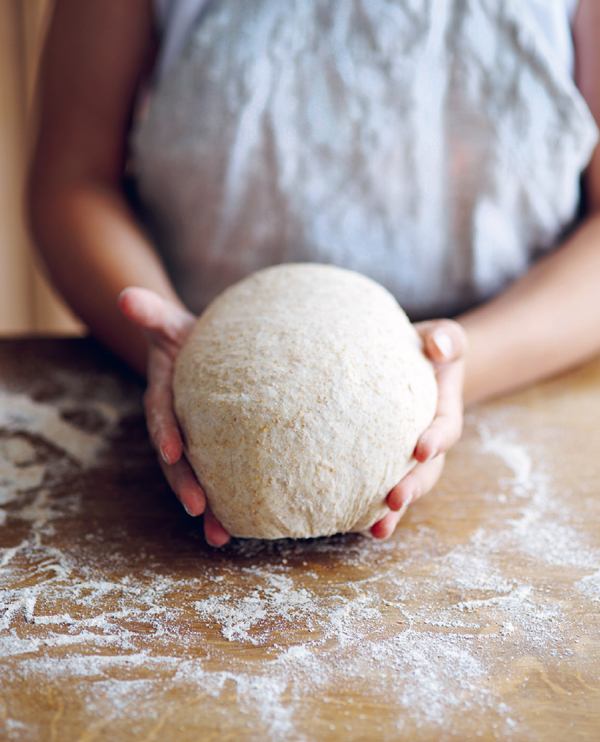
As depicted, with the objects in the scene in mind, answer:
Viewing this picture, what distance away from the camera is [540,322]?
1.12 metres

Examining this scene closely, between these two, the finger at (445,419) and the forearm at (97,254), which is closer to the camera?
the finger at (445,419)

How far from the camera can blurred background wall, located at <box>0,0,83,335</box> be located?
2.71 meters

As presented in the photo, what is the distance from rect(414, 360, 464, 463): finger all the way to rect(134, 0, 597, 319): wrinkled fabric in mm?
349

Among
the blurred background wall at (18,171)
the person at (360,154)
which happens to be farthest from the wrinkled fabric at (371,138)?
the blurred background wall at (18,171)

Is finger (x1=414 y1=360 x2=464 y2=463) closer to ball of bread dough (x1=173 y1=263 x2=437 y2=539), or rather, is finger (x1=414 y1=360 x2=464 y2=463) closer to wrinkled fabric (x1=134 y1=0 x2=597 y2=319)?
ball of bread dough (x1=173 y1=263 x2=437 y2=539)

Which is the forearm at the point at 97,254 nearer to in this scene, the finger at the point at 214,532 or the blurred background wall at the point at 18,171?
the finger at the point at 214,532

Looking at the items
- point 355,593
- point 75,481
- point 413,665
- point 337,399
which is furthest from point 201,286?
point 413,665

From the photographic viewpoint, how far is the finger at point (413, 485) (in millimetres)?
762

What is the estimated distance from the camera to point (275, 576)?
751 millimetres

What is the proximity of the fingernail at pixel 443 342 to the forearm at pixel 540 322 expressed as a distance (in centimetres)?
22

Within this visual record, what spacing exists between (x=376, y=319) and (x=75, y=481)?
468mm

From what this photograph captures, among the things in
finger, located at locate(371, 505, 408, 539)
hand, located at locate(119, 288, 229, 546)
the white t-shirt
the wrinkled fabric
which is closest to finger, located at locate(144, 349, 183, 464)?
hand, located at locate(119, 288, 229, 546)

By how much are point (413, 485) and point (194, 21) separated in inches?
35.5

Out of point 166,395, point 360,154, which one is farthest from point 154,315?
point 360,154
